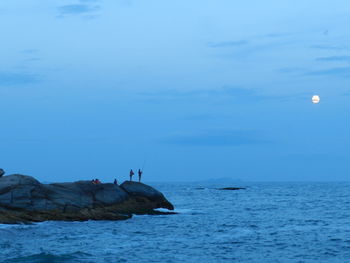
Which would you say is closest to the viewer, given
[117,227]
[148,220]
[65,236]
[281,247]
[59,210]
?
[281,247]

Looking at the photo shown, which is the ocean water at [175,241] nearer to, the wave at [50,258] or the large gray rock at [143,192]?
the wave at [50,258]

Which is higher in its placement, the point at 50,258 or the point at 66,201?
the point at 66,201

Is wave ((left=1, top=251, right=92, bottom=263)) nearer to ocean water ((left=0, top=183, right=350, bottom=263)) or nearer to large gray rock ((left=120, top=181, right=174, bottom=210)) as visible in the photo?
ocean water ((left=0, top=183, right=350, bottom=263))

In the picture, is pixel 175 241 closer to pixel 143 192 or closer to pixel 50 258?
pixel 50 258

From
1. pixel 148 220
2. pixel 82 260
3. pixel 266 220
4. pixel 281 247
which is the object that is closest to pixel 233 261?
pixel 281 247

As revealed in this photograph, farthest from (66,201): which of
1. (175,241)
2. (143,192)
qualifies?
(175,241)

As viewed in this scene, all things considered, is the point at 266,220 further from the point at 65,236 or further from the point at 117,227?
the point at 65,236

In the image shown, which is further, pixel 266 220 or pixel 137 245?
pixel 266 220

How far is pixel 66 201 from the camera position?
132ft

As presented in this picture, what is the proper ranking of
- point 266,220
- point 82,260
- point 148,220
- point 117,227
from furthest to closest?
1. point 266,220
2. point 148,220
3. point 117,227
4. point 82,260

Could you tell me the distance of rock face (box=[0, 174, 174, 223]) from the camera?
123 feet

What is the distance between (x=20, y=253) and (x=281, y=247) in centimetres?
1395

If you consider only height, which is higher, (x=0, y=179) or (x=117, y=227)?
(x=0, y=179)

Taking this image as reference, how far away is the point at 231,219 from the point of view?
46250mm
